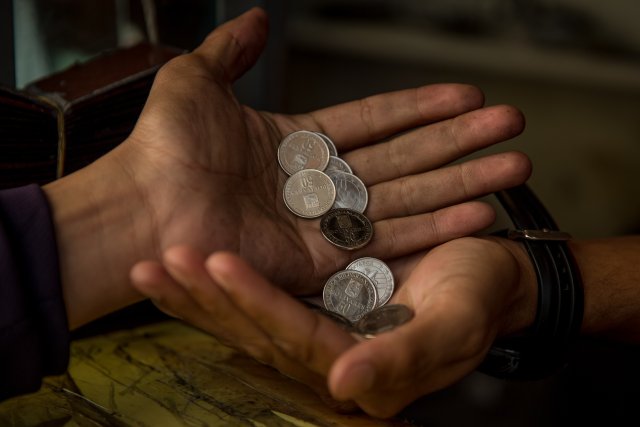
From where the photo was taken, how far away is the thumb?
138cm

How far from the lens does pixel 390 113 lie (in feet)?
4.77

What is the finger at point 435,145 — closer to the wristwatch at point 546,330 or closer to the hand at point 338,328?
the wristwatch at point 546,330

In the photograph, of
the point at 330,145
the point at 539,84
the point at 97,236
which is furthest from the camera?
the point at 539,84

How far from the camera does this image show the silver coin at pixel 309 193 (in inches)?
52.7

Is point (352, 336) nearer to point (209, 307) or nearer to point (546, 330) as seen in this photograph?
point (209, 307)

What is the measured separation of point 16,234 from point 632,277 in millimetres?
1115

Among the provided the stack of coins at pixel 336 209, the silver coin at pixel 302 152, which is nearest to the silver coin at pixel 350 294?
the stack of coins at pixel 336 209

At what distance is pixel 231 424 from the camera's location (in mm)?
1057

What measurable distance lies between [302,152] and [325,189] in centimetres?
9

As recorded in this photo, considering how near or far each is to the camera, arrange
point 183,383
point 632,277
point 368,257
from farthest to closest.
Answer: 1. point 632,277
2. point 368,257
3. point 183,383

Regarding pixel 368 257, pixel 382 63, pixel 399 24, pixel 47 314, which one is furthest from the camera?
pixel 382 63

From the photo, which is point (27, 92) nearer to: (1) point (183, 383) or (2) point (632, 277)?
(1) point (183, 383)

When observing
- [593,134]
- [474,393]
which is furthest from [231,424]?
[593,134]

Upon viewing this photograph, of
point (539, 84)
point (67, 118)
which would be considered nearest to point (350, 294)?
point (67, 118)
